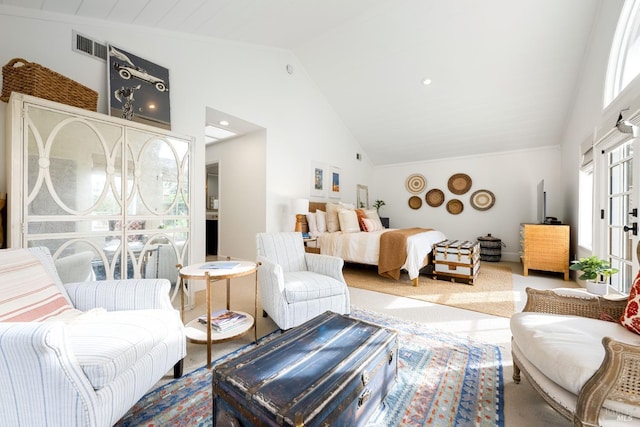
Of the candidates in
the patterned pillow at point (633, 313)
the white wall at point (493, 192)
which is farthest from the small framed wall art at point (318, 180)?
the patterned pillow at point (633, 313)

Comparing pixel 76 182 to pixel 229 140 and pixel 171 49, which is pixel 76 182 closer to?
pixel 171 49

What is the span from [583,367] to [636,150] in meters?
2.22

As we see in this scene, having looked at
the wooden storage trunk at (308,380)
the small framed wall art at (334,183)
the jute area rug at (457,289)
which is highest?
the small framed wall art at (334,183)

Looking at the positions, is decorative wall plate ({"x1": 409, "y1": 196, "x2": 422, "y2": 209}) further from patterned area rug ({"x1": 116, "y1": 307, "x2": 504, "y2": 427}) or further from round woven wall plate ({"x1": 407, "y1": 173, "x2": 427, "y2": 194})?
patterned area rug ({"x1": 116, "y1": 307, "x2": 504, "y2": 427})

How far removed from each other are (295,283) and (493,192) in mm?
5655

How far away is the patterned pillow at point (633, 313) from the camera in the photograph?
4.01 ft

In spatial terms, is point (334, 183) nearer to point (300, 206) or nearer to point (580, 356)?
point (300, 206)

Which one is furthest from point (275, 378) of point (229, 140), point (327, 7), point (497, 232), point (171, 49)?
point (497, 232)

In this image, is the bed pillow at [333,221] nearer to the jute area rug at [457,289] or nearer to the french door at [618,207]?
the jute area rug at [457,289]

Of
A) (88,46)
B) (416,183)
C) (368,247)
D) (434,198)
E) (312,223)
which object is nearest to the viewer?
(88,46)

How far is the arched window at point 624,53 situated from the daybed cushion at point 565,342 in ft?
7.75

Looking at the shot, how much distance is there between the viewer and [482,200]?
19.6 ft

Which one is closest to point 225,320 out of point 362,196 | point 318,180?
point 318,180

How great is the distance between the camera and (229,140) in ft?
16.4
